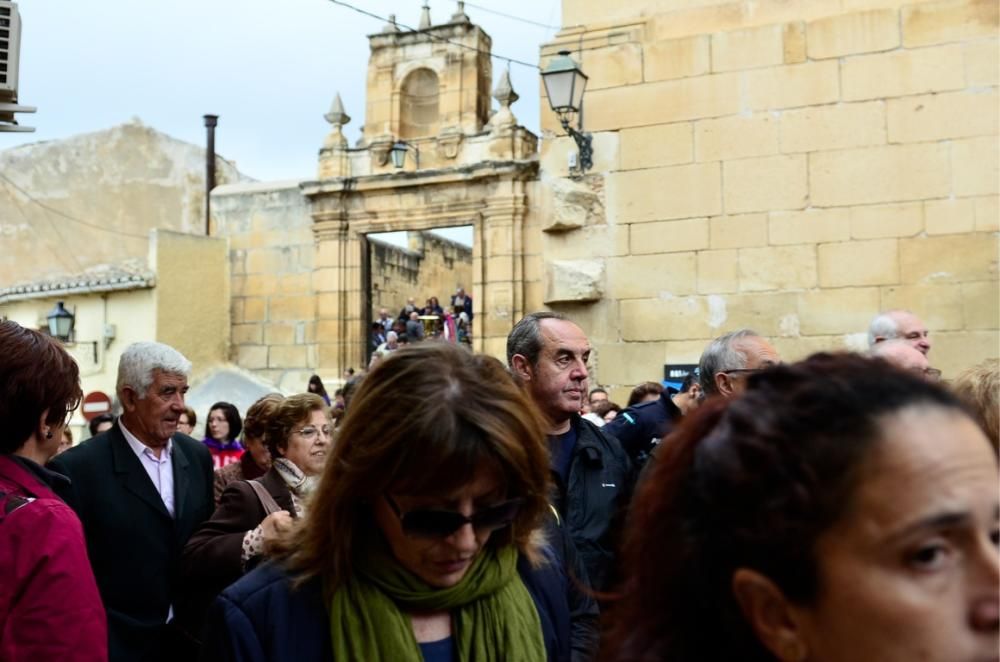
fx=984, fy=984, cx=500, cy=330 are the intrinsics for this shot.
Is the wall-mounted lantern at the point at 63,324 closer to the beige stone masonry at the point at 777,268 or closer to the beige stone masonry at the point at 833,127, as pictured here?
the beige stone masonry at the point at 777,268

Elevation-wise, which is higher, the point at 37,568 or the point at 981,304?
the point at 981,304

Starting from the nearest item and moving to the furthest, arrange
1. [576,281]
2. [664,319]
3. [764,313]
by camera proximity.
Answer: [764,313], [664,319], [576,281]

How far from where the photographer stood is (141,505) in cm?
358

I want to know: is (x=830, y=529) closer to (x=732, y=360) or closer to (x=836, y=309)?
(x=732, y=360)

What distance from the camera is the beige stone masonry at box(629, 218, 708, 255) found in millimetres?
7891

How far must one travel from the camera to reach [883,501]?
3.37ft

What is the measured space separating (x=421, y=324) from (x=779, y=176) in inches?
365

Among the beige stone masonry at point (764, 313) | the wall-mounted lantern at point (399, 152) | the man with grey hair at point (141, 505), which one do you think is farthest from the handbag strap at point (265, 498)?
the wall-mounted lantern at point (399, 152)

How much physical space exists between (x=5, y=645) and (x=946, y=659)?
2021mm

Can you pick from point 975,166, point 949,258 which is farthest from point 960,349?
point 975,166

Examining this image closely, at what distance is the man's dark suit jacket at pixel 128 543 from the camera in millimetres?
3418

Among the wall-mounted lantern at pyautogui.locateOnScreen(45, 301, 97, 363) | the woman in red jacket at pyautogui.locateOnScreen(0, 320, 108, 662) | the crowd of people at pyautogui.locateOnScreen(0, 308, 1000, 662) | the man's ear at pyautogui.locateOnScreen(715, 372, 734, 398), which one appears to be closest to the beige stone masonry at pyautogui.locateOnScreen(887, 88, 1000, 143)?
the crowd of people at pyautogui.locateOnScreen(0, 308, 1000, 662)

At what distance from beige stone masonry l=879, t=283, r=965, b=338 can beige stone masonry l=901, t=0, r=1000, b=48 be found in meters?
1.80

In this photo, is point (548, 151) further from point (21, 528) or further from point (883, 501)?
point (883, 501)
